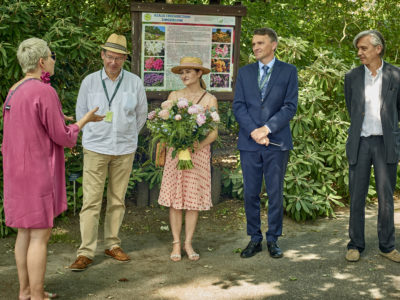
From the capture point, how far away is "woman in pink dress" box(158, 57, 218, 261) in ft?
18.9

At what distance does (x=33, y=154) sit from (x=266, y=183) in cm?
258

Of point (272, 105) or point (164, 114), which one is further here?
point (272, 105)

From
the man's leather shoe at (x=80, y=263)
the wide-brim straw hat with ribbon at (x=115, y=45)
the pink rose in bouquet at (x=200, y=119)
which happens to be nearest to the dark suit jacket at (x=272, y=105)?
the pink rose in bouquet at (x=200, y=119)

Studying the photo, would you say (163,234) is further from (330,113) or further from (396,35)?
(396,35)

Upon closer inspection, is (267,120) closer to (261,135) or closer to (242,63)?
(261,135)

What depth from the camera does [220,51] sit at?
7219 mm

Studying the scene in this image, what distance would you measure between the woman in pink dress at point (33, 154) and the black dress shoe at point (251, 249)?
7.33 ft

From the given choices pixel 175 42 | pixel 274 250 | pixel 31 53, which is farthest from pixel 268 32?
pixel 31 53

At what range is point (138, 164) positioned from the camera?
303 inches

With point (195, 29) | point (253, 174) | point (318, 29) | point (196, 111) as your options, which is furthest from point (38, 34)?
point (318, 29)

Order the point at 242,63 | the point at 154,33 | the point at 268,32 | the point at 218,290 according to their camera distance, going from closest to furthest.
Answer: the point at 218,290 → the point at 268,32 → the point at 154,33 → the point at 242,63

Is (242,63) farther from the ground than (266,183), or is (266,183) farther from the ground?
(242,63)

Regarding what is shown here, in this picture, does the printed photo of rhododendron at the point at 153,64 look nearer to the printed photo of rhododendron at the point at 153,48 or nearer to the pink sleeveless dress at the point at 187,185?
the printed photo of rhododendron at the point at 153,48

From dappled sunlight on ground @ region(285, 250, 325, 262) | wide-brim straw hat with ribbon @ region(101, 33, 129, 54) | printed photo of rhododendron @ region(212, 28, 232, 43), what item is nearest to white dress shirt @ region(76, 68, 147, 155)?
wide-brim straw hat with ribbon @ region(101, 33, 129, 54)
